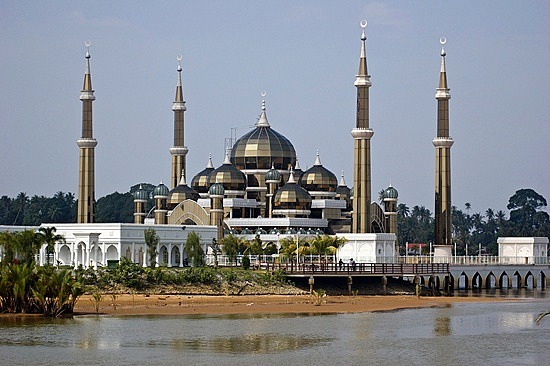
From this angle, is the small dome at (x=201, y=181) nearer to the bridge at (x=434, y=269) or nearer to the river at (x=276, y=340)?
the bridge at (x=434, y=269)

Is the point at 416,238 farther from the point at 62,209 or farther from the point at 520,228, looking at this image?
the point at 62,209

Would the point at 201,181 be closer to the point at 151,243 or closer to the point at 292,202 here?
the point at 292,202

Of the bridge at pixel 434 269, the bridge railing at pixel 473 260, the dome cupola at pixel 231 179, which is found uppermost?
the dome cupola at pixel 231 179

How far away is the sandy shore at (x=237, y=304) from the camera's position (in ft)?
235

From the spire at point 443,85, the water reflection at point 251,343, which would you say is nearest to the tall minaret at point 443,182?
the spire at point 443,85

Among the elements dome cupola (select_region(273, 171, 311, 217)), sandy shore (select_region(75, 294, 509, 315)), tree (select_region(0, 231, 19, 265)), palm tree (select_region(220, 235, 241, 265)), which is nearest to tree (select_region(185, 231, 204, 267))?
palm tree (select_region(220, 235, 241, 265))

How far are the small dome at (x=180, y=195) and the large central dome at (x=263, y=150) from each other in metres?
6.18

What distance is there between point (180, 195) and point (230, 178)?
16.1ft

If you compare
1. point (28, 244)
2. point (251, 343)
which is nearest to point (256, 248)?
point (28, 244)

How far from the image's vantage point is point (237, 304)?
7719 centimetres

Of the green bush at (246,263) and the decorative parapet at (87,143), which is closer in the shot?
the green bush at (246,263)

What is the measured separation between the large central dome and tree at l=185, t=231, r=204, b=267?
3284cm

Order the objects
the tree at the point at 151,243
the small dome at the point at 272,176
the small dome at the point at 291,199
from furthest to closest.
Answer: the small dome at the point at 272,176 → the small dome at the point at 291,199 → the tree at the point at 151,243

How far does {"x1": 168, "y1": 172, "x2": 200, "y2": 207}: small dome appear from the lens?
12225cm
